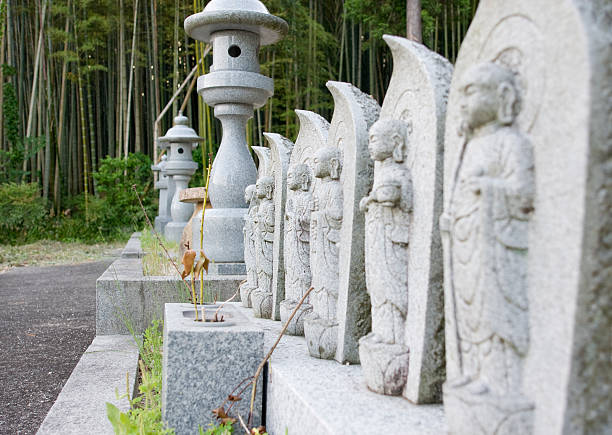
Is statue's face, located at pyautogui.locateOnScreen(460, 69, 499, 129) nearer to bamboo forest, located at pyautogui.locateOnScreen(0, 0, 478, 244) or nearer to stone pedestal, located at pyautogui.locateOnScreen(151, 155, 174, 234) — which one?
bamboo forest, located at pyautogui.locateOnScreen(0, 0, 478, 244)

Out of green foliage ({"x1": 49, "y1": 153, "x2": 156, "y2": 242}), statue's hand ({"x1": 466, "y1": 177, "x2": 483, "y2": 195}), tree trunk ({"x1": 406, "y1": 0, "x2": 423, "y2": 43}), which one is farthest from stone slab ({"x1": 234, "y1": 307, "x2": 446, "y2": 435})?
green foliage ({"x1": 49, "y1": 153, "x2": 156, "y2": 242})

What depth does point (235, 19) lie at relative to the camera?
214 inches

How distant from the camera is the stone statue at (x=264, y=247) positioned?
3617mm

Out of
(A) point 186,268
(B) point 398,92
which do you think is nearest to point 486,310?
(B) point 398,92

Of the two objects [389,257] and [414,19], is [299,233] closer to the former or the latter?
[389,257]

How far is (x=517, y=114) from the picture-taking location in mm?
1520

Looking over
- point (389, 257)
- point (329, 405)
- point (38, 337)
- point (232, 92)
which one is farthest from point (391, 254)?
point (38, 337)

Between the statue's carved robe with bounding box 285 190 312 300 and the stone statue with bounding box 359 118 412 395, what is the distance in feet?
2.95

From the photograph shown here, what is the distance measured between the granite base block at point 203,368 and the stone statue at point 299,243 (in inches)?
21.3

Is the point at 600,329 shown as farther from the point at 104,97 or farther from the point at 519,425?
the point at 104,97

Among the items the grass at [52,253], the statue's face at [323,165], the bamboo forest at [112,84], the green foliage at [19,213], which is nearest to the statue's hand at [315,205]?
the statue's face at [323,165]

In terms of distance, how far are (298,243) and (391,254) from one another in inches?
41.7

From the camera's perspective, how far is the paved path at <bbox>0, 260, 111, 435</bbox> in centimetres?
333

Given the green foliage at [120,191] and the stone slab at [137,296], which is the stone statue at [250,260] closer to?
the stone slab at [137,296]
